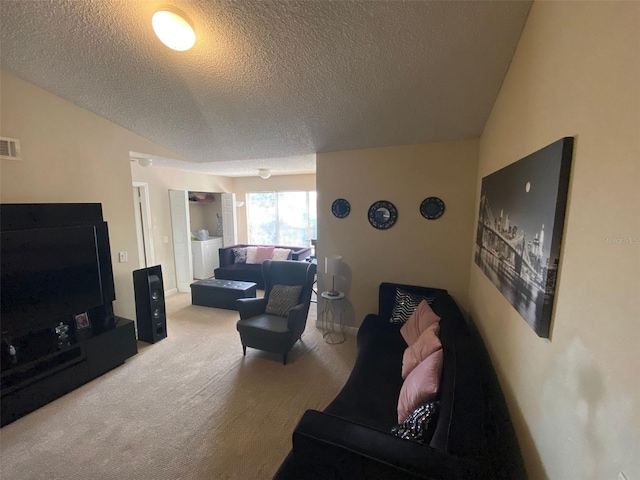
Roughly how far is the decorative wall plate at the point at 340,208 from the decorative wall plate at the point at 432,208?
0.88 meters

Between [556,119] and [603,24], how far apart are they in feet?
1.10

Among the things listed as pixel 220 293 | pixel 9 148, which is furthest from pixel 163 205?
pixel 9 148

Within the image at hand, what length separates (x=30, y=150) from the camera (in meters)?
2.31

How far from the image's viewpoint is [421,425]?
4.01 feet

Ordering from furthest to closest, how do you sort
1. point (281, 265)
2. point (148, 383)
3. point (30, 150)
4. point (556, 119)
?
point (281, 265)
point (148, 383)
point (30, 150)
point (556, 119)

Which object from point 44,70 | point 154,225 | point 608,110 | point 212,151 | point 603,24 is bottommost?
point 154,225

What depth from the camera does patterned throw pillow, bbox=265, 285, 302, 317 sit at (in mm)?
3156

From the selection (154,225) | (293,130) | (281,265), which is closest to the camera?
(293,130)

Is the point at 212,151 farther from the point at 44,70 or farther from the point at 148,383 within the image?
the point at 148,383

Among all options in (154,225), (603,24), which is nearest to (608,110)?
(603,24)

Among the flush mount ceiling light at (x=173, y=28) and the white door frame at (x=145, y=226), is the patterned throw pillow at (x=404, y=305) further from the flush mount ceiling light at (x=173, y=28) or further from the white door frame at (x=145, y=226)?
the white door frame at (x=145, y=226)

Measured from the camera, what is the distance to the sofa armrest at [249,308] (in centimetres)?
311

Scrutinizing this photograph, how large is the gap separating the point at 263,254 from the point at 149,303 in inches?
102

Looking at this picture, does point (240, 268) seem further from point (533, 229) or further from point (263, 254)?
point (533, 229)
